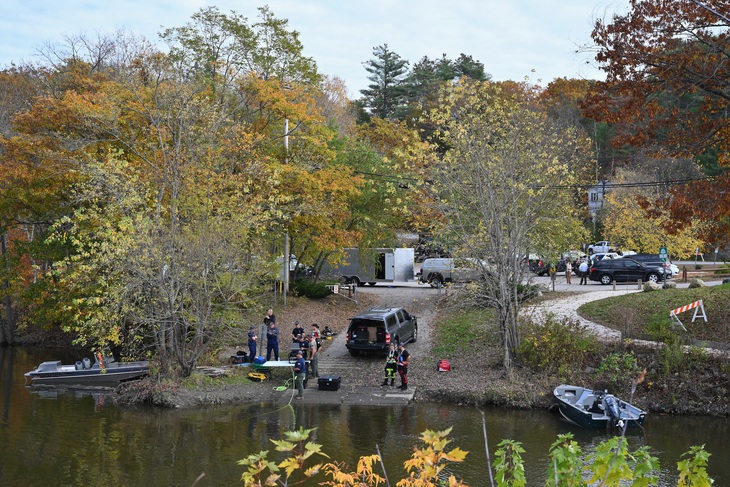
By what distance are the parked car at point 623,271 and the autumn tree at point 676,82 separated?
60.2ft

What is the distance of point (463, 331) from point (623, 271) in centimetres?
1594

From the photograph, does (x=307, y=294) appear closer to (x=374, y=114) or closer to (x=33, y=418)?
(x=33, y=418)

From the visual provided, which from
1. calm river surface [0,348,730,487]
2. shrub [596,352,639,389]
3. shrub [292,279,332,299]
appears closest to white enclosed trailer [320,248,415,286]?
shrub [292,279,332,299]

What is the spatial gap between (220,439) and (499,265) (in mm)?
10089

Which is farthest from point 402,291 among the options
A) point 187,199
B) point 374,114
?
point 374,114

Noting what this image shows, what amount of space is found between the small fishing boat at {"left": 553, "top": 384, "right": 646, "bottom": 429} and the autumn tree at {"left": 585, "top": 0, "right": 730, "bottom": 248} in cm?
550

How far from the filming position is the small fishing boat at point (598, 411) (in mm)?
18156

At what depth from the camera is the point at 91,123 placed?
27.0 meters

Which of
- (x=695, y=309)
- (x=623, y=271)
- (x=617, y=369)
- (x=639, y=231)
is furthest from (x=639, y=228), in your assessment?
(x=617, y=369)

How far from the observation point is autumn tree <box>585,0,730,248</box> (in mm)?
18125

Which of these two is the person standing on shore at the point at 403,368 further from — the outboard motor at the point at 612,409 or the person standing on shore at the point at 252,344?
the outboard motor at the point at 612,409

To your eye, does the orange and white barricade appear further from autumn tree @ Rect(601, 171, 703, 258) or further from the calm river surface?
autumn tree @ Rect(601, 171, 703, 258)

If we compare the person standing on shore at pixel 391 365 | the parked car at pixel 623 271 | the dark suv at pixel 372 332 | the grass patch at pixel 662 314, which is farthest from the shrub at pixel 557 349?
the parked car at pixel 623 271

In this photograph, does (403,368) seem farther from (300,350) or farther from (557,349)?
(557,349)
